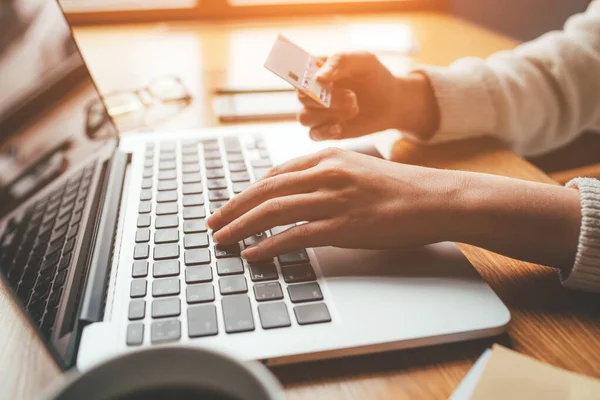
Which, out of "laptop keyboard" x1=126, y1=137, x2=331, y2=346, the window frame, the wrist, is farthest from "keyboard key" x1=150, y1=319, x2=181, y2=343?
the window frame

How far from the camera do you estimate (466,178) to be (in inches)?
18.4

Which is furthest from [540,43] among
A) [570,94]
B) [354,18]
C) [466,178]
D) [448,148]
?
[354,18]

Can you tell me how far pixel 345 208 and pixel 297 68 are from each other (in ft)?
0.80

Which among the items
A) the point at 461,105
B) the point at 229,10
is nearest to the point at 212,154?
the point at 461,105

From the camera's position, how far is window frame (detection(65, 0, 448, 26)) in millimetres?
1223

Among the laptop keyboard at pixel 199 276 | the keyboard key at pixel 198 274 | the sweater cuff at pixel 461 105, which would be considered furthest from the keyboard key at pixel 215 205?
the sweater cuff at pixel 461 105

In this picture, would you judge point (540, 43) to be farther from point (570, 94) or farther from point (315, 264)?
point (315, 264)

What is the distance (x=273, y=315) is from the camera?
38cm

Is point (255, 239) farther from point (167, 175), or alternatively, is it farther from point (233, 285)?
point (167, 175)

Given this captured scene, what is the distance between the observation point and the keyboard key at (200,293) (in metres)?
0.39

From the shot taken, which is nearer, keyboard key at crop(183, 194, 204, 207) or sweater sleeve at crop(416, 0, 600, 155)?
keyboard key at crop(183, 194, 204, 207)

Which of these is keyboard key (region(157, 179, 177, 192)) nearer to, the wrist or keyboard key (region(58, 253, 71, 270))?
keyboard key (region(58, 253, 71, 270))

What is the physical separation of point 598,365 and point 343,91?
0.44 metres

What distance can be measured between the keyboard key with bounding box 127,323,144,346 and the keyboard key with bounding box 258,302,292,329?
89 mm
